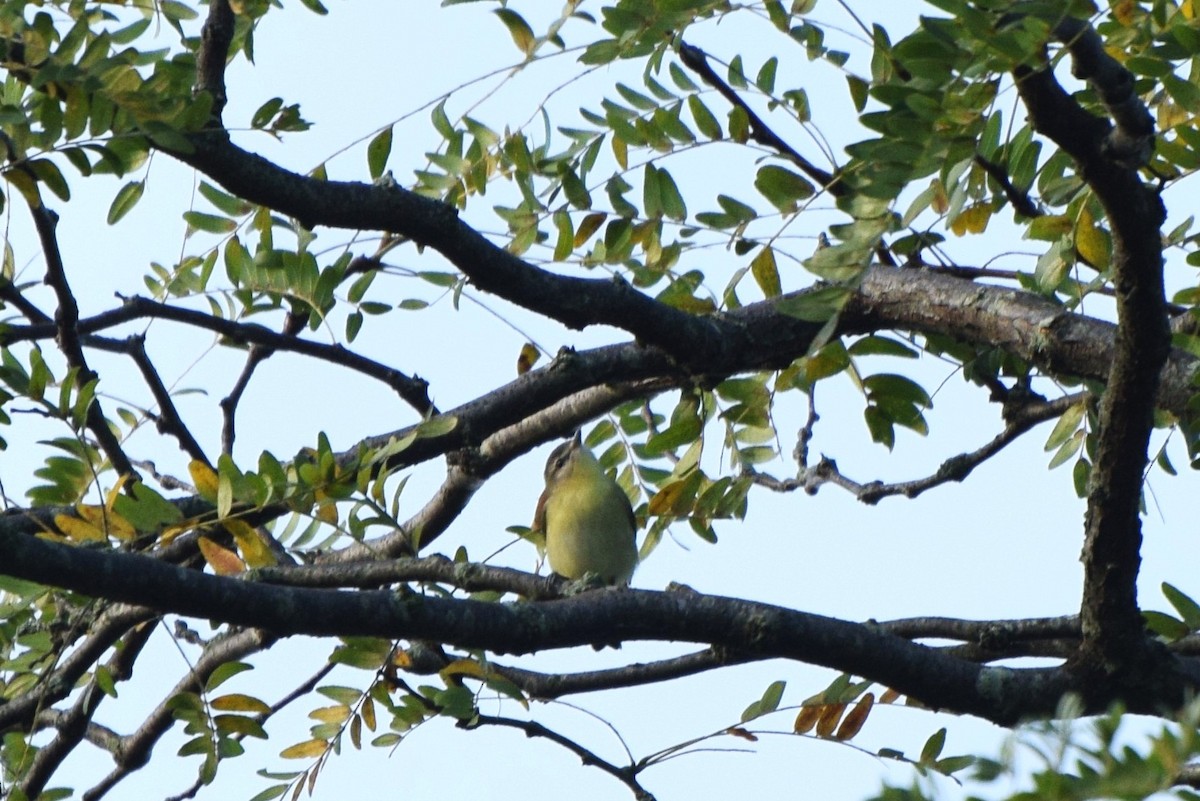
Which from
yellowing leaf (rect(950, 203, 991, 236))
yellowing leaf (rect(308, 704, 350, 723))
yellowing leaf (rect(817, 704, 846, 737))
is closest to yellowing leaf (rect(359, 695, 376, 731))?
yellowing leaf (rect(308, 704, 350, 723))

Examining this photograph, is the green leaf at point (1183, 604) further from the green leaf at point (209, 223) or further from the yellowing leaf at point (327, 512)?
the green leaf at point (209, 223)

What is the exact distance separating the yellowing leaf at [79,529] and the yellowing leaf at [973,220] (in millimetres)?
2502

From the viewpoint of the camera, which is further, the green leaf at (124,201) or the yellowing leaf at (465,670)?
the green leaf at (124,201)

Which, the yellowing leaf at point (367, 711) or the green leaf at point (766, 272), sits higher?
the green leaf at point (766, 272)

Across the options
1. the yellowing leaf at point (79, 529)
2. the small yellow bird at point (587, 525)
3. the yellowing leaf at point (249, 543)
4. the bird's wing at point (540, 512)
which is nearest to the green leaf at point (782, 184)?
the yellowing leaf at point (249, 543)

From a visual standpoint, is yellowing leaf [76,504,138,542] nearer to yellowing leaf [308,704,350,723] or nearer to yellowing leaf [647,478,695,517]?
yellowing leaf [308,704,350,723]

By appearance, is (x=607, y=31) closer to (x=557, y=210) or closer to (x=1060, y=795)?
(x=557, y=210)

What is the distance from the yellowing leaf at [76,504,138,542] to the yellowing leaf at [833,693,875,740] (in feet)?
5.67

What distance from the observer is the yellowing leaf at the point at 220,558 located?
3.09 meters

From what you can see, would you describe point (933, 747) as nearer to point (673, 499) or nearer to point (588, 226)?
→ point (673, 499)

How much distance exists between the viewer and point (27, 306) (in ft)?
11.9

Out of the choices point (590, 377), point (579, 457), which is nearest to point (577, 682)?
point (590, 377)

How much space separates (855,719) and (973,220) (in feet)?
5.14

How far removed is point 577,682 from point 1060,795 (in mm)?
Answer: 2116
